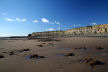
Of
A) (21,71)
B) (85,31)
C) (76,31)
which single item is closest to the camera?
(21,71)

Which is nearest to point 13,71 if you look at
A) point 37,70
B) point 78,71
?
point 37,70

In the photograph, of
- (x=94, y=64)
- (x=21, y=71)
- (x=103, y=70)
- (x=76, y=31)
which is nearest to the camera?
(x=103, y=70)

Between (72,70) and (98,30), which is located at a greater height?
(98,30)

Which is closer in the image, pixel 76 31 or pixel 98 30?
pixel 98 30

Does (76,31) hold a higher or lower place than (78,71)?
higher

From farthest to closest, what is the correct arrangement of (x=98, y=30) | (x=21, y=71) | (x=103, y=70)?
(x=98, y=30), (x=21, y=71), (x=103, y=70)

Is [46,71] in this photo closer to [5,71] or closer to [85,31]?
[5,71]

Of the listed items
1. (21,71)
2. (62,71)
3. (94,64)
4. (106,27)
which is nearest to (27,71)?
(21,71)

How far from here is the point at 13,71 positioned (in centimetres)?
273

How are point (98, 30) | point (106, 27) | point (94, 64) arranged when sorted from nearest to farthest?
point (94, 64)
point (106, 27)
point (98, 30)

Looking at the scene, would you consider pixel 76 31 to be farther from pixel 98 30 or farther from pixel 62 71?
pixel 62 71

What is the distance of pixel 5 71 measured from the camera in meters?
2.75

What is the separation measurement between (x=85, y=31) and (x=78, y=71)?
64118mm

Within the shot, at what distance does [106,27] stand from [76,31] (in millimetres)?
26395
